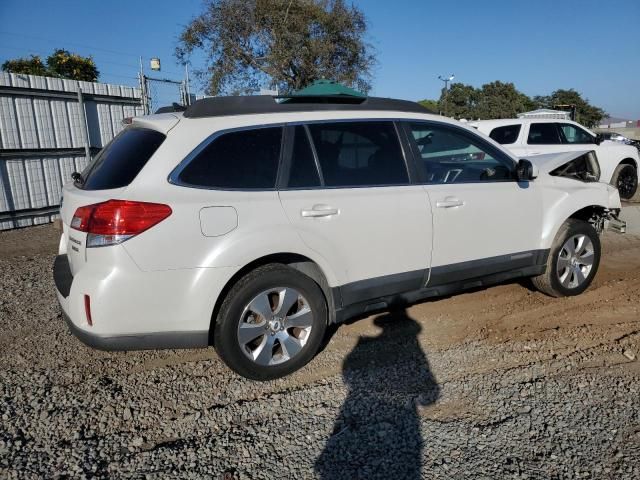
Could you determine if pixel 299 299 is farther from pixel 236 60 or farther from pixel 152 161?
pixel 236 60

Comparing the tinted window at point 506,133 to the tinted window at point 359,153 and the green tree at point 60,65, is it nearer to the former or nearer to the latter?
the tinted window at point 359,153

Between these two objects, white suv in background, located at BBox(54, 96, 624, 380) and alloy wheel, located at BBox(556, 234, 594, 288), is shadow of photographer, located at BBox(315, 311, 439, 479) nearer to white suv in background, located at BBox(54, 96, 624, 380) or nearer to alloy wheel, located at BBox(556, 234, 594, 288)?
white suv in background, located at BBox(54, 96, 624, 380)

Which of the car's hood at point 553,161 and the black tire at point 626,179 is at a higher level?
the car's hood at point 553,161

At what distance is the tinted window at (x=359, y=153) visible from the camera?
10.8 feet

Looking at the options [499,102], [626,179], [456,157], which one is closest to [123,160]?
[456,157]

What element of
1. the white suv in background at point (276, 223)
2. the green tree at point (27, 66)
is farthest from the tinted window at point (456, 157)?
the green tree at point (27, 66)

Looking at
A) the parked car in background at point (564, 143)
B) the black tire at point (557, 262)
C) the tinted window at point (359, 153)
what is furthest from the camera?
the parked car in background at point (564, 143)

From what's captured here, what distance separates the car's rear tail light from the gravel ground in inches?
42.2

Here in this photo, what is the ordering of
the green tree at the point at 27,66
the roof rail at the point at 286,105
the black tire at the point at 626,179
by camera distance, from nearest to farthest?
the roof rail at the point at 286,105
the black tire at the point at 626,179
the green tree at the point at 27,66

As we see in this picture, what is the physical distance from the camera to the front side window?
32.3ft

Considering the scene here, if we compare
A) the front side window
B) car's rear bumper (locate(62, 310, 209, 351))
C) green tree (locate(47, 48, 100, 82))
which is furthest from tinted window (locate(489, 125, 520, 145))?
green tree (locate(47, 48, 100, 82))

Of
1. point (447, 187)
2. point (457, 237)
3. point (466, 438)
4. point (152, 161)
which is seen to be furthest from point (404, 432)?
point (152, 161)

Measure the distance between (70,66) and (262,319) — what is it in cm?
2814

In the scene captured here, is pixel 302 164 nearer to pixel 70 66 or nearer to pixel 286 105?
pixel 286 105
